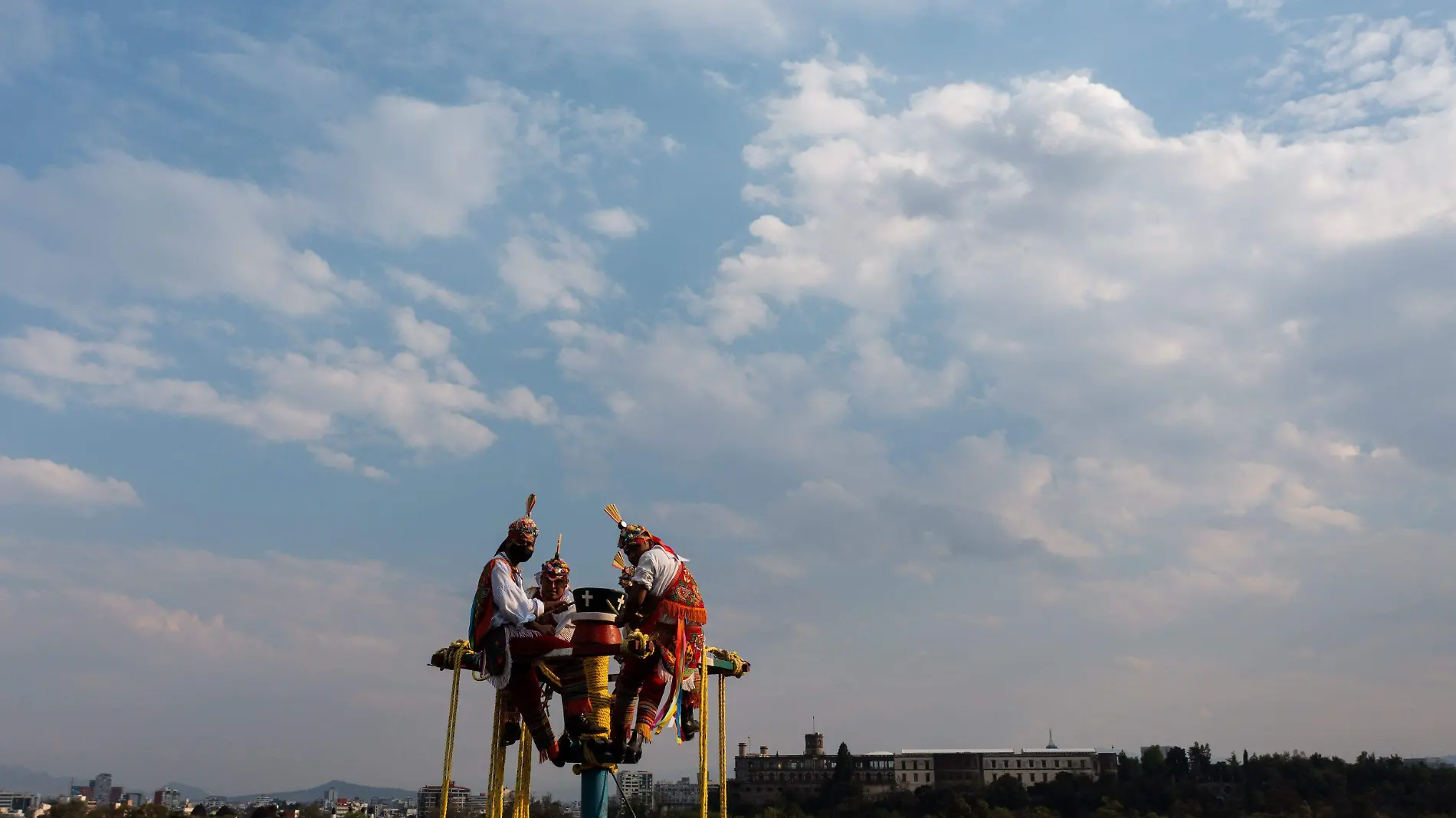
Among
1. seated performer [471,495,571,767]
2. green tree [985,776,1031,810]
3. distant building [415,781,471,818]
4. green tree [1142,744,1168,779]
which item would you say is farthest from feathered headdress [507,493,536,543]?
distant building [415,781,471,818]

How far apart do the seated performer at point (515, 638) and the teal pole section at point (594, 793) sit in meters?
0.68

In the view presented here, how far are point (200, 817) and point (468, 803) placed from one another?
168ft

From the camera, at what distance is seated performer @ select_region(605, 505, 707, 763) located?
21453 mm

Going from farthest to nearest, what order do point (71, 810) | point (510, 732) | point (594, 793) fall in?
1. point (71, 810)
2. point (510, 732)
3. point (594, 793)

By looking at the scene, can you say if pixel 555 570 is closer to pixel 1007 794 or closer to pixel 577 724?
pixel 577 724

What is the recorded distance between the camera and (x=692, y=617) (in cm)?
2203

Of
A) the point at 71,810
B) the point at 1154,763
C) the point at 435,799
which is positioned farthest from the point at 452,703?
the point at 435,799

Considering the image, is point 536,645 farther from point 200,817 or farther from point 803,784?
point 200,817

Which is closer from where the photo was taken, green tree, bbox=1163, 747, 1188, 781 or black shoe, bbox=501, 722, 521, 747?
black shoe, bbox=501, 722, 521, 747

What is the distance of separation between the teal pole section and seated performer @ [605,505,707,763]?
57cm

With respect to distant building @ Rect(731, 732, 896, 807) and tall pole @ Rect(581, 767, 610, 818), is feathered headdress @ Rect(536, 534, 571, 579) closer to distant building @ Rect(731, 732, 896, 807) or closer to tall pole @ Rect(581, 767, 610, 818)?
tall pole @ Rect(581, 767, 610, 818)

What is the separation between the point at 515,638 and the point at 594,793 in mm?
3262

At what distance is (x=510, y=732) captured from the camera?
21.6 metres

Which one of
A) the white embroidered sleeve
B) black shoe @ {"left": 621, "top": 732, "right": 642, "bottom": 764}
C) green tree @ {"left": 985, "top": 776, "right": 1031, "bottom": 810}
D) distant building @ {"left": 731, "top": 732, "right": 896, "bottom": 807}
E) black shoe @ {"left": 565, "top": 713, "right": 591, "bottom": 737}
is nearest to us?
the white embroidered sleeve
